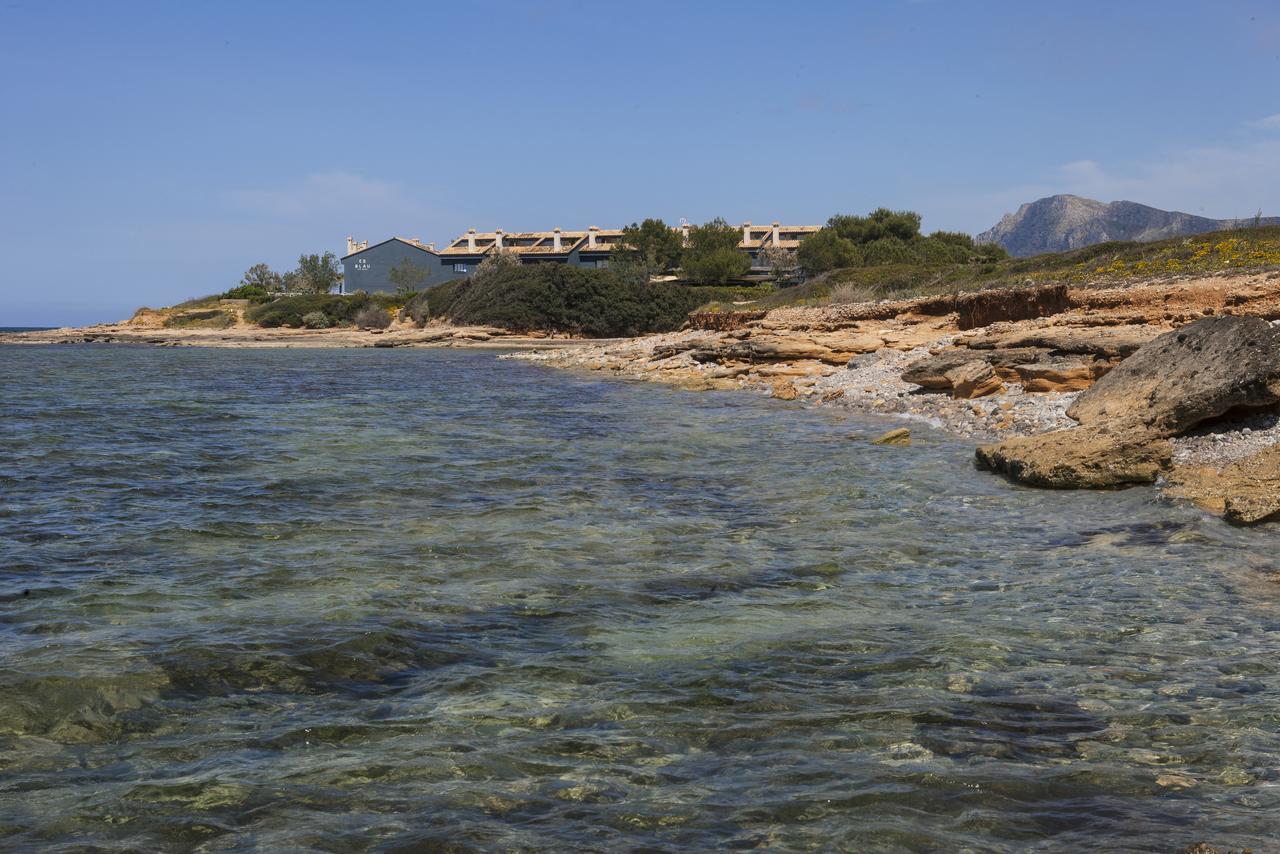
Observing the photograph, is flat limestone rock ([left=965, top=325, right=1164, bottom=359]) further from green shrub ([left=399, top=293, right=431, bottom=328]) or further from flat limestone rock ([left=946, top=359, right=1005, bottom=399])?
green shrub ([left=399, top=293, right=431, bottom=328])

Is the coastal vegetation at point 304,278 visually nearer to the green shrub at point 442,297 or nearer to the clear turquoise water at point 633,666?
the green shrub at point 442,297

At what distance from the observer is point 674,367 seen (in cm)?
3753

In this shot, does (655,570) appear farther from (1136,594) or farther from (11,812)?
(11,812)

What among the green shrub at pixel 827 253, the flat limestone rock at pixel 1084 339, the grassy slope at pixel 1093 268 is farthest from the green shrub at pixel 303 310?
the flat limestone rock at pixel 1084 339

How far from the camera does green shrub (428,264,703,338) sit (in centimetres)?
7938

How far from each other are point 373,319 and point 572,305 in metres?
18.5

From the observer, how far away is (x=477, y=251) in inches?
4592

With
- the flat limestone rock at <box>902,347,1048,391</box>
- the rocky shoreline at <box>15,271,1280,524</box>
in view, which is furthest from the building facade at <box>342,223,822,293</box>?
the flat limestone rock at <box>902,347,1048,391</box>

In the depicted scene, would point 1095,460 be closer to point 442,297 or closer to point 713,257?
point 442,297

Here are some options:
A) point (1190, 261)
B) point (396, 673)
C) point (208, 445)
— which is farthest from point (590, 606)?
point (1190, 261)

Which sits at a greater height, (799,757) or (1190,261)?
(1190,261)

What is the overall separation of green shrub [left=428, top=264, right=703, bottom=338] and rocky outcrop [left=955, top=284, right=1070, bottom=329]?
163ft

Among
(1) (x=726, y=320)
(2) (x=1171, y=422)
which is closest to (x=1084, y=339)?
(2) (x=1171, y=422)

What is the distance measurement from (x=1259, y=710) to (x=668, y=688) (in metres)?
2.93
